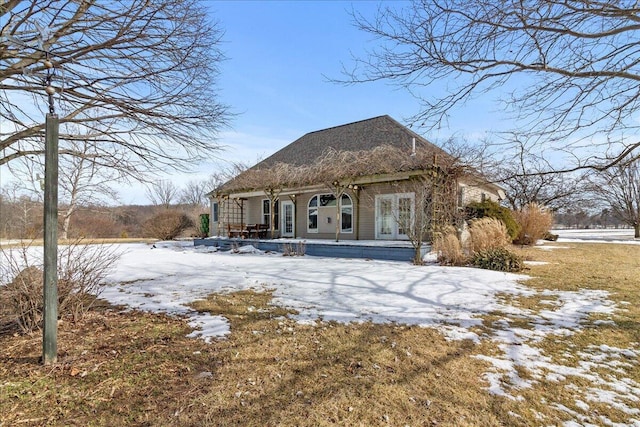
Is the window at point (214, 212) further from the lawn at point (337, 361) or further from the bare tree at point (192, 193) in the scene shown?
the bare tree at point (192, 193)

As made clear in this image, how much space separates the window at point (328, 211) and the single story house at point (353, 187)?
46mm

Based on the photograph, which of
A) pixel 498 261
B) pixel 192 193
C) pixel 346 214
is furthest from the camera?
pixel 192 193

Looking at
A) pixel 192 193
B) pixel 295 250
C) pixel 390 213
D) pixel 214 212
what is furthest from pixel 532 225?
pixel 192 193

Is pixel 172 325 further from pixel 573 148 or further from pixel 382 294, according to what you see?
pixel 573 148

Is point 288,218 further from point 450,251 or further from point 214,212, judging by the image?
point 450,251

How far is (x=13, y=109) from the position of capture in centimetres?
527

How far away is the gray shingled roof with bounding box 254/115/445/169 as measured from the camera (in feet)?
49.8

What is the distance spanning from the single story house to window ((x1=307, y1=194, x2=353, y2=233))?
0.05 metres

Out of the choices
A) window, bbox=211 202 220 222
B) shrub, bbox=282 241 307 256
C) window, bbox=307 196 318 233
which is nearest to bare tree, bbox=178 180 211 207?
window, bbox=211 202 220 222

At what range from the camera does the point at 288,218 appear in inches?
688

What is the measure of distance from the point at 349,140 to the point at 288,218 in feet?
17.7

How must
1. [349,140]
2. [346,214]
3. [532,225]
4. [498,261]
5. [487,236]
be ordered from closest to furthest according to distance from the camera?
[498,261] → [487,236] → [346,214] → [532,225] → [349,140]

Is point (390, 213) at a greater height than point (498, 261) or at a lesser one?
greater

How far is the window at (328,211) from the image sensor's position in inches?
587
